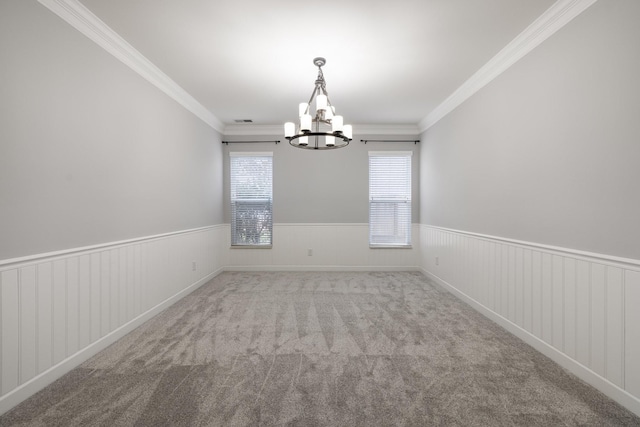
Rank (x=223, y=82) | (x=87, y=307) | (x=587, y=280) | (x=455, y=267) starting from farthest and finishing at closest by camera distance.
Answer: (x=455, y=267)
(x=223, y=82)
(x=87, y=307)
(x=587, y=280)

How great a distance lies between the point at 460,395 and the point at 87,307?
2.84 meters

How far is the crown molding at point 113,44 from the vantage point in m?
2.09

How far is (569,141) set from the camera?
2.11 meters

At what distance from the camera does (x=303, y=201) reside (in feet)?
18.0

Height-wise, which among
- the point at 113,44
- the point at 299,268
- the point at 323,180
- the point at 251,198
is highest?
the point at 113,44

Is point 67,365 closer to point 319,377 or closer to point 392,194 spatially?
point 319,377

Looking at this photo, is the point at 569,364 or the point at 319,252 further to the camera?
the point at 319,252

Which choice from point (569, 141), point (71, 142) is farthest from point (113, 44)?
point (569, 141)

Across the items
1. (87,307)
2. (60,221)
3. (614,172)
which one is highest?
(614,172)

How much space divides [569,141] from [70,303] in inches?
155

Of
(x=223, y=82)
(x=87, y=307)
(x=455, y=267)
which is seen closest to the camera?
(x=87, y=307)

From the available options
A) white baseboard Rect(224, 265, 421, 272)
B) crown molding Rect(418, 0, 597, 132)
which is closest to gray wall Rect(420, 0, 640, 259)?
crown molding Rect(418, 0, 597, 132)

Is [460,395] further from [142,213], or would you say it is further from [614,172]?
[142,213]

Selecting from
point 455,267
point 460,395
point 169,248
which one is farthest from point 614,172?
point 169,248
